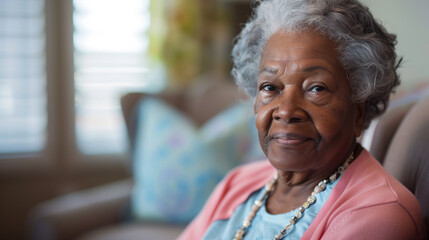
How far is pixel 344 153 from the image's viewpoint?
109 cm

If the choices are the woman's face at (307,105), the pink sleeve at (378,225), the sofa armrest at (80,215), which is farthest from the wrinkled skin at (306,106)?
the sofa armrest at (80,215)

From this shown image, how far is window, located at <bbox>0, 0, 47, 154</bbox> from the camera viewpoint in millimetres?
3190

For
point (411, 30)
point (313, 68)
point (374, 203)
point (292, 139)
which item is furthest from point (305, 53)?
point (411, 30)

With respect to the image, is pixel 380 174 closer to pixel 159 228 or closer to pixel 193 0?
pixel 159 228

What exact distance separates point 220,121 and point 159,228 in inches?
21.0

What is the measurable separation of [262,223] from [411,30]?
→ 1771mm

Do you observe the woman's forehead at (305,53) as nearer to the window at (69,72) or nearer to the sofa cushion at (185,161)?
the sofa cushion at (185,161)

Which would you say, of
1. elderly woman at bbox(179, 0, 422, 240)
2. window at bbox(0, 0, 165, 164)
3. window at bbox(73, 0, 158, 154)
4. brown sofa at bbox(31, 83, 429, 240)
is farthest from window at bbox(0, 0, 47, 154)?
elderly woman at bbox(179, 0, 422, 240)

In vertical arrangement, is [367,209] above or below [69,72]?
above

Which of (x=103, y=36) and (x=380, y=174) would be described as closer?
(x=380, y=174)

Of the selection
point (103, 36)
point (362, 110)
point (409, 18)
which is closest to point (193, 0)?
point (103, 36)

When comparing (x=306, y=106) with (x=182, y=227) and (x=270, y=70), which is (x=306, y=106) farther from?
(x=182, y=227)

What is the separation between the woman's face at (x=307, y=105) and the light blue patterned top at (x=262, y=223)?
0.30 ft

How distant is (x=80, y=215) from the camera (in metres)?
2.17
